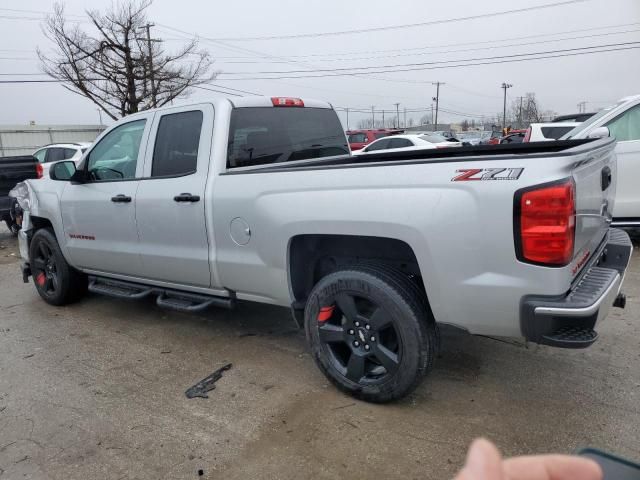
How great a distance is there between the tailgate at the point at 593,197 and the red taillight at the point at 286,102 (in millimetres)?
2445

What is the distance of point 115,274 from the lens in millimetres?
4762

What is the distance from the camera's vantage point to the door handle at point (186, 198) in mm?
3719

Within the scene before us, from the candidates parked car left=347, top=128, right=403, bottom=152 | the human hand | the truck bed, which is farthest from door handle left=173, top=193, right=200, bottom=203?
parked car left=347, top=128, right=403, bottom=152

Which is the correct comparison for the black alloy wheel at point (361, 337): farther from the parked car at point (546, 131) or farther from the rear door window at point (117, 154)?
the parked car at point (546, 131)

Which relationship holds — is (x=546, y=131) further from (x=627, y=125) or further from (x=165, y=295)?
(x=165, y=295)

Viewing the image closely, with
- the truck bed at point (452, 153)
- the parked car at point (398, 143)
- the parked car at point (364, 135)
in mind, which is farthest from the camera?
the parked car at point (364, 135)

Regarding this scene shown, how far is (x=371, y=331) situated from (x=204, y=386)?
4.21ft

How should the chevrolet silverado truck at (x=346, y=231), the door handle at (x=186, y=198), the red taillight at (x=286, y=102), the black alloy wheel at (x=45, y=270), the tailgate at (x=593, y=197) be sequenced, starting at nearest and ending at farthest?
1. the chevrolet silverado truck at (x=346, y=231)
2. the tailgate at (x=593, y=197)
3. the door handle at (x=186, y=198)
4. the red taillight at (x=286, y=102)
5. the black alloy wheel at (x=45, y=270)

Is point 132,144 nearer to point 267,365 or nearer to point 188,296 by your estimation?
point 188,296

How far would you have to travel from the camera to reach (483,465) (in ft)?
2.26

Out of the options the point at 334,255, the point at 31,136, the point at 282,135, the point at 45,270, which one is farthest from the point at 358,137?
the point at 31,136

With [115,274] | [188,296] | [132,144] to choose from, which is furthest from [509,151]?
[115,274]

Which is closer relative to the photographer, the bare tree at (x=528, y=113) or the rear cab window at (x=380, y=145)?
the rear cab window at (x=380, y=145)

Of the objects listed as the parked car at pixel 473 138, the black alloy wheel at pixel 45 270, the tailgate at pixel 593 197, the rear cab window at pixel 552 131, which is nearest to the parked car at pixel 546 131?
the rear cab window at pixel 552 131
